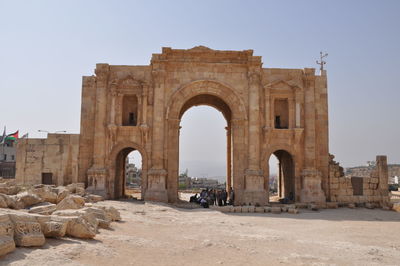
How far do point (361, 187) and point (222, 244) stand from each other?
556 inches

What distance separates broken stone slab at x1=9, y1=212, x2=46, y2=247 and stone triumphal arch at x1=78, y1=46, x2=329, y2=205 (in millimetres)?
12595

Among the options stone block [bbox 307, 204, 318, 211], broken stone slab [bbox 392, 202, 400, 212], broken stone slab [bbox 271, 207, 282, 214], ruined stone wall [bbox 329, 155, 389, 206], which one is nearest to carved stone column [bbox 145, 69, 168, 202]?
broken stone slab [bbox 271, 207, 282, 214]

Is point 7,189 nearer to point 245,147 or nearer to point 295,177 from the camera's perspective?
point 245,147

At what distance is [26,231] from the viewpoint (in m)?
6.27

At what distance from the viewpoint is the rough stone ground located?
657 cm

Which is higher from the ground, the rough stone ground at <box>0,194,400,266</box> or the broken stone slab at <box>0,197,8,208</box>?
the broken stone slab at <box>0,197,8,208</box>

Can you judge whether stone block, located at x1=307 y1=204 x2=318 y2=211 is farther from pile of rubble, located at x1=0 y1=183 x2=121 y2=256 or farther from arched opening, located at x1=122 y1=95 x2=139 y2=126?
pile of rubble, located at x1=0 y1=183 x2=121 y2=256

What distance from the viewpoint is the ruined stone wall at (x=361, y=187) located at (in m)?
19.9

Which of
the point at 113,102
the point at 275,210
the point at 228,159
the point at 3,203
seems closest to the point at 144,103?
the point at 113,102

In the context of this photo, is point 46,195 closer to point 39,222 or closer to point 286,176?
point 39,222

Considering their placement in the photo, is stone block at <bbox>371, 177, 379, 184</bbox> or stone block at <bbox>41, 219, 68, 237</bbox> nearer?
stone block at <bbox>41, 219, 68, 237</bbox>

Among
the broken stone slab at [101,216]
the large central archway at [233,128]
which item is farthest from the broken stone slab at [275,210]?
the broken stone slab at [101,216]

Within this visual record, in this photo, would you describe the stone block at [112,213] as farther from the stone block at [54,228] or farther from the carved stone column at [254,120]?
the carved stone column at [254,120]

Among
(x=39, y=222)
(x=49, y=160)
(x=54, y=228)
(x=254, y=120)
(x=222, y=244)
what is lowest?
(x=222, y=244)
